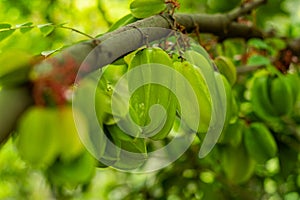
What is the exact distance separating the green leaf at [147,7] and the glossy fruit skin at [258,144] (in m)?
0.55

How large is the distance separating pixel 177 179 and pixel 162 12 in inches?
41.5

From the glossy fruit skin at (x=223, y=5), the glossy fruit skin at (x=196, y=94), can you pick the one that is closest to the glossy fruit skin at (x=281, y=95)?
the glossy fruit skin at (x=223, y=5)

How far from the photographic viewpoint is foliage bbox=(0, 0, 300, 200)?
64 centimetres

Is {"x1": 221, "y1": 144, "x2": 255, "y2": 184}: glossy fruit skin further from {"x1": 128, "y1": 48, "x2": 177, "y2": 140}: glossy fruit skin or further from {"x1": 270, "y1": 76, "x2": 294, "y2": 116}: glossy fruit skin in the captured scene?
{"x1": 128, "y1": 48, "x2": 177, "y2": 140}: glossy fruit skin

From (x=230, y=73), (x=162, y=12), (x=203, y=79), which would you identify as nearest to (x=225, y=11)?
(x=230, y=73)

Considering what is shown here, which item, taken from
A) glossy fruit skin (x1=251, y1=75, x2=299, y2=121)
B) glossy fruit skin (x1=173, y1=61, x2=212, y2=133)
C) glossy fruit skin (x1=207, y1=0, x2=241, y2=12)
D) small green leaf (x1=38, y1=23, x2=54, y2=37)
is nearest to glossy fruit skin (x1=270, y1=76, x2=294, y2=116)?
glossy fruit skin (x1=251, y1=75, x2=299, y2=121)

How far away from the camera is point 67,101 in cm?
67

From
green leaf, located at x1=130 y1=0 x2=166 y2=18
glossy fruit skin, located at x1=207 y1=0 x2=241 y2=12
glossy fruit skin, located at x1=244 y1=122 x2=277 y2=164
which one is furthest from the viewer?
glossy fruit skin, located at x1=207 y1=0 x2=241 y2=12

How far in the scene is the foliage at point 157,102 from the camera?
2.09ft

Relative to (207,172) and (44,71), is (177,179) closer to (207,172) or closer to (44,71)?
(207,172)

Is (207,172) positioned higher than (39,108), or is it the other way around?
(39,108)

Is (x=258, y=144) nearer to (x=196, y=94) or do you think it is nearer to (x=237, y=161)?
(x=237, y=161)

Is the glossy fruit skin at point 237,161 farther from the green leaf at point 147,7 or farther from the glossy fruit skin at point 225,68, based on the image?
the green leaf at point 147,7

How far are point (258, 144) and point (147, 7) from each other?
570 millimetres
